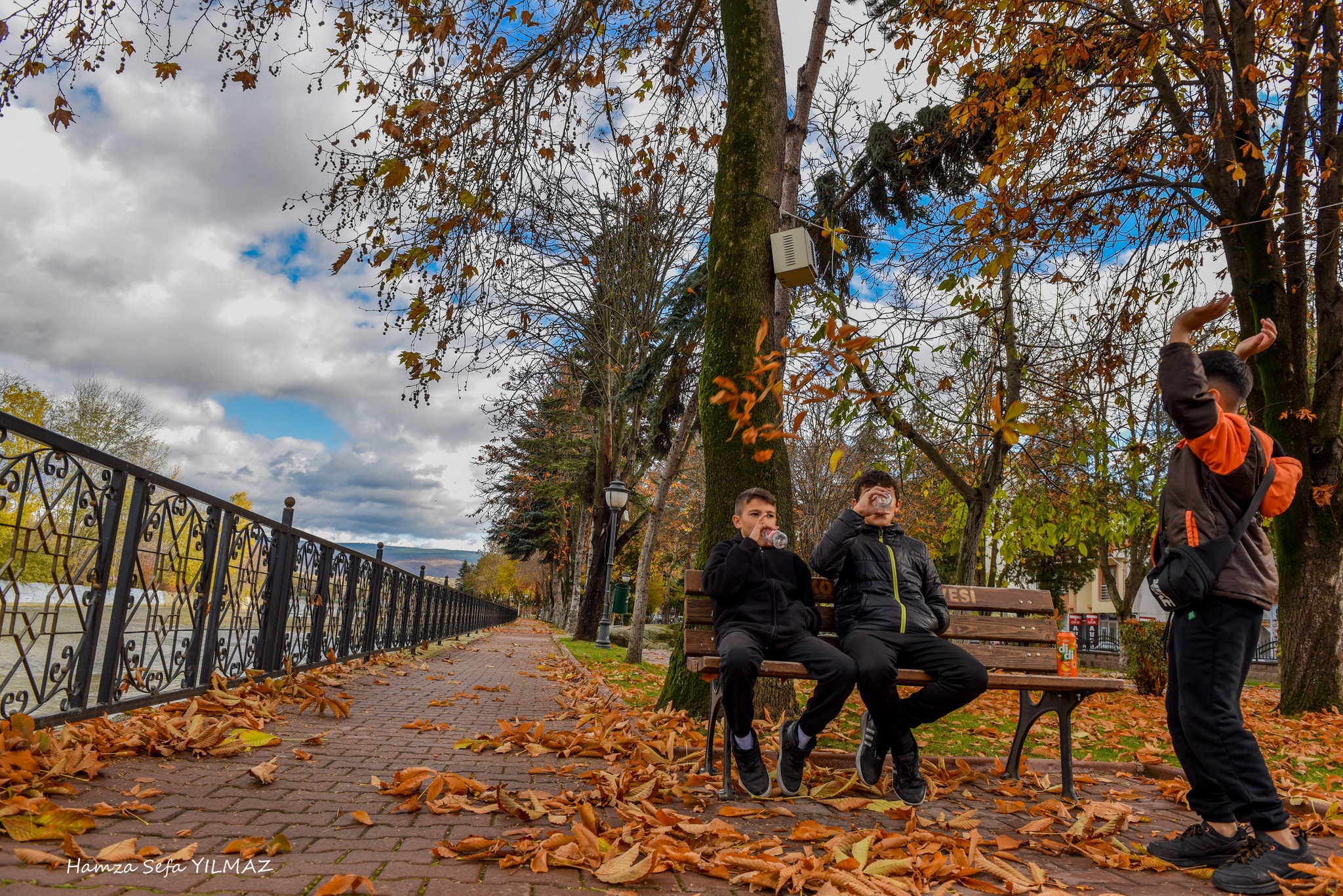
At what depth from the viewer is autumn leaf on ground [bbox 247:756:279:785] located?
3422 mm

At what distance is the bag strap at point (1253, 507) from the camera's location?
9.97 ft

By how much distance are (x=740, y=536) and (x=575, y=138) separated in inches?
265

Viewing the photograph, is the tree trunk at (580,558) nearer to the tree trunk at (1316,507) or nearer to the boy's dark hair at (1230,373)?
the tree trunk at (1316,507)

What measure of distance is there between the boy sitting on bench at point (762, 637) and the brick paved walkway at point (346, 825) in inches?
11.2

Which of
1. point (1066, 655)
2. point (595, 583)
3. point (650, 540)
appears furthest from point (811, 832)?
point (595, 583)

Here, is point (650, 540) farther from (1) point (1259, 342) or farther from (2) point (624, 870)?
(2) point (624, 870)

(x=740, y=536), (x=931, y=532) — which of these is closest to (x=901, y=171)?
(x=740, y=536)

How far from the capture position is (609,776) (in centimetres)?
367

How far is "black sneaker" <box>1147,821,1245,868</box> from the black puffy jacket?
139 cm

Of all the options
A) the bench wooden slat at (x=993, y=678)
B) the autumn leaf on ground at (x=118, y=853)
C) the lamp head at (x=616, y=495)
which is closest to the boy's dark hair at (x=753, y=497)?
the bench wooden slat at (x=993, y=678)

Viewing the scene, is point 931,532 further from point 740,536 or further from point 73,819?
point 73,819

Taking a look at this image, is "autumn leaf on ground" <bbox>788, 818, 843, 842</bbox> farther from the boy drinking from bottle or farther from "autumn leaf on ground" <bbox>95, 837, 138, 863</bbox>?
"autumn leaf on ground" <bbox>95, 837, 138, 863</bbox>

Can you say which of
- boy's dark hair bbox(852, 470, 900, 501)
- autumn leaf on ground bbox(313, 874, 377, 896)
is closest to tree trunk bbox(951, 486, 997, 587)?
boy's dark hair bbox(852, 470, 900, 501)

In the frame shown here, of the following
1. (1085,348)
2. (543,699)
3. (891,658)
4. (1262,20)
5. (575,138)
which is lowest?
(543,699)
